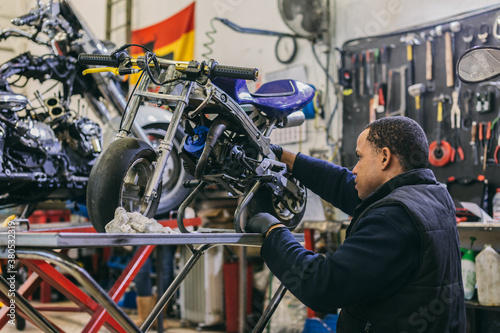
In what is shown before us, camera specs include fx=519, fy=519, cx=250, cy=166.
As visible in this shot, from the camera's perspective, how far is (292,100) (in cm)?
207

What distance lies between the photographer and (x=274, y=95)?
2.07 m

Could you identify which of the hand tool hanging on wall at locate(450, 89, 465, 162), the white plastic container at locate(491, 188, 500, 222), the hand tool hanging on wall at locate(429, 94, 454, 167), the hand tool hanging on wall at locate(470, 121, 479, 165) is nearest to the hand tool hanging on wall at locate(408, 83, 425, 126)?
→ the hand tool hanging on wall at locate(429, 94, 454, 167)

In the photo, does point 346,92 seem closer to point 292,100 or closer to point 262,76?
point 262,76

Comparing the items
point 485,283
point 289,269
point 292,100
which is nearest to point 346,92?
point 485,283

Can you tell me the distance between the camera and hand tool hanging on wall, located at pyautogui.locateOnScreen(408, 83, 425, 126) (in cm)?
366

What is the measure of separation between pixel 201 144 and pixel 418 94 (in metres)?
2.37

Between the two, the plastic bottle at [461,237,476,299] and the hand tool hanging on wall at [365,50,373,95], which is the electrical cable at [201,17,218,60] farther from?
the plastic bottle at [461,237,476,299]

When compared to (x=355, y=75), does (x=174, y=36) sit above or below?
above

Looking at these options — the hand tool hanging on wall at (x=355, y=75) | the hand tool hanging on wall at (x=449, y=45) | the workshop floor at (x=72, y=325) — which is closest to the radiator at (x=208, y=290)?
the workshop floor at (x=72, y=325)

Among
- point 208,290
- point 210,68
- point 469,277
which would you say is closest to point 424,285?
point 210,68

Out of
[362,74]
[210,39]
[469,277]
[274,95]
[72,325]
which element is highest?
[210,39]

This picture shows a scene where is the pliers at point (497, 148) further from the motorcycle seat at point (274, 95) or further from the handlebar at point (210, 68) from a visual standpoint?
the handlebar at point (210, 68)

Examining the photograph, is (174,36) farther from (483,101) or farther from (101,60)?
(101,60)

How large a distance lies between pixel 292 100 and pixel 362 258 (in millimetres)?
858
